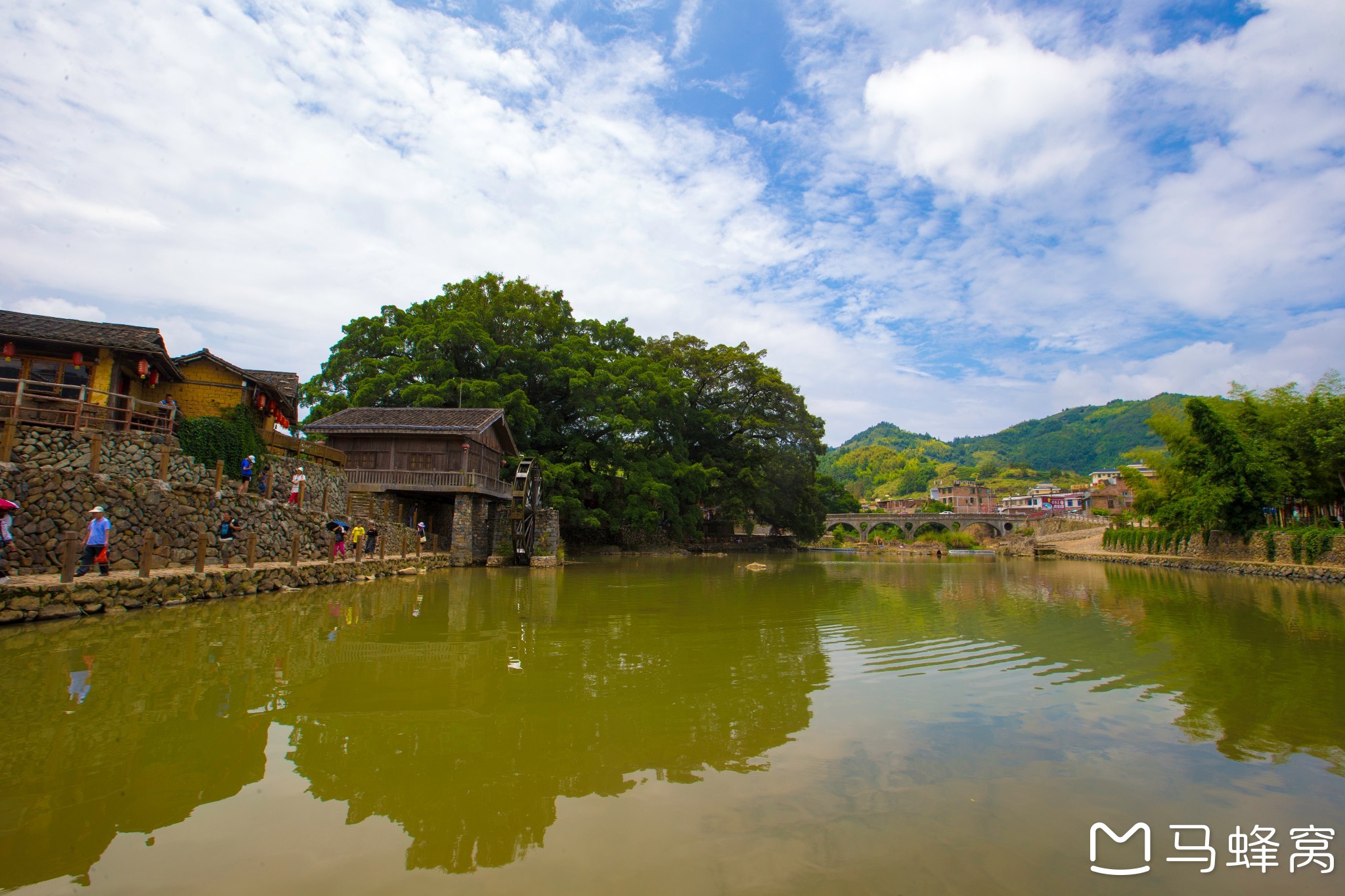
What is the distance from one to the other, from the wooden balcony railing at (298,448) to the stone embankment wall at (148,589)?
5172 mm

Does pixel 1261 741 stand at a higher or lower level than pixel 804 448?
lower

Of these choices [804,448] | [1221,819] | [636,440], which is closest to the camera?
[1221,819]

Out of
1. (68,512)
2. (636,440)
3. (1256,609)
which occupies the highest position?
(636,440)

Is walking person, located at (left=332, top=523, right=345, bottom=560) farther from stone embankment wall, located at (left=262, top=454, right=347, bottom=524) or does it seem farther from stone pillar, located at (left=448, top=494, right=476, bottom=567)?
stone pillar, located at (left=448, top=494, right=476, bottom=567)

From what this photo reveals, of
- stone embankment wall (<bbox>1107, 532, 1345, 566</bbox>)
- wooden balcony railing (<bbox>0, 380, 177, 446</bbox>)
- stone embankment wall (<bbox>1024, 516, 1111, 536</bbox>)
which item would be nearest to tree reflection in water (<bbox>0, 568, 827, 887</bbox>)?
wooden balcony railing (<bbox>0, 380, 177, 446</bbox>)

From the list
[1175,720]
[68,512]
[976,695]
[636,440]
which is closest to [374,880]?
[976,695]

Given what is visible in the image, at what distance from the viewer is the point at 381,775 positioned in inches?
164

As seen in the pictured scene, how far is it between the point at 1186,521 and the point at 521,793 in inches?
→ 1465

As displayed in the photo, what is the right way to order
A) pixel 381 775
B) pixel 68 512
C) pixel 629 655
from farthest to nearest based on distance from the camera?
pixel 68 512, pixel 629 655, pixel 381 775

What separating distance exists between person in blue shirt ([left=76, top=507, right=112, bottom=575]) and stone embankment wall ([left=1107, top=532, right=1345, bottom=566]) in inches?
1421

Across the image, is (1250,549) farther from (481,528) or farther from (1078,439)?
(1078,439)

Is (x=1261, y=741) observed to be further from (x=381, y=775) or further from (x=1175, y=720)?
(x=381, y=775)

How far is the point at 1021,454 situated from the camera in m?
160

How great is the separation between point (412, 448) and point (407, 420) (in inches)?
44.8
